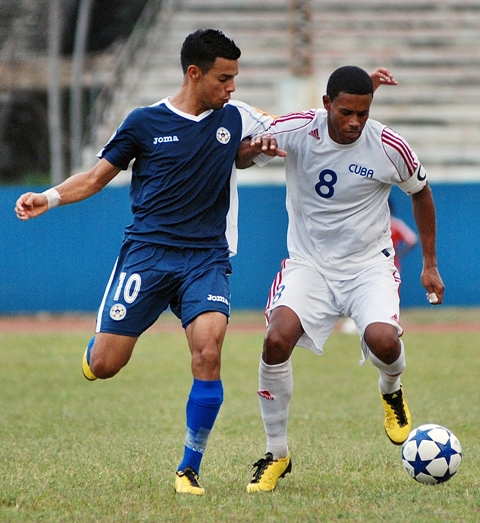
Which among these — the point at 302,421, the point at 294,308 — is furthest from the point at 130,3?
the point at 294,308

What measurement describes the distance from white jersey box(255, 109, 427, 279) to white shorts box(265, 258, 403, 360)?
72 millimetres

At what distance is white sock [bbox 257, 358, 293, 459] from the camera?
5922 mm

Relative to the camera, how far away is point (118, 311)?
5.85 metres

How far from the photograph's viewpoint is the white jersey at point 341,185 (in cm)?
618

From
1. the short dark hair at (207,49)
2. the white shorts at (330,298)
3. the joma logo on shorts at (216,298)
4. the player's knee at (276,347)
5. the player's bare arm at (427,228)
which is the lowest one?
the player's knee at (276,347)

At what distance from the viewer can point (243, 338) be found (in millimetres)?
14656

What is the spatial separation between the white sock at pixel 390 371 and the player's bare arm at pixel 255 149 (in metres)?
1.33

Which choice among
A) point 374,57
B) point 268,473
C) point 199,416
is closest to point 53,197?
point 199,416

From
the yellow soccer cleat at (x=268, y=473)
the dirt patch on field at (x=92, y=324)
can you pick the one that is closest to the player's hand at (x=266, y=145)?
the yellow soccer cleat at (x=268, y=473)

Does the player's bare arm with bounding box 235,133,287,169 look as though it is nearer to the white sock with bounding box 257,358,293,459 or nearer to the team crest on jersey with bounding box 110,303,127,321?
the team crest on jersey with bounding box 110,303,127,321

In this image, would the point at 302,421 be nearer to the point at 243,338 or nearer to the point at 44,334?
the point at 243,338

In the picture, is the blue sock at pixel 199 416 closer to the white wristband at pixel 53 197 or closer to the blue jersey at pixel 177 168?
the blue jersey at pixel 177 168

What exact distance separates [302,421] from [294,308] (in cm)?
254

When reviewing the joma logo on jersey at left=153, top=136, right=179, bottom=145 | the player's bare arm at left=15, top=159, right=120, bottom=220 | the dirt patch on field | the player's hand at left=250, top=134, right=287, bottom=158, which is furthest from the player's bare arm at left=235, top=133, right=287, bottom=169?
the dirt patch on field
